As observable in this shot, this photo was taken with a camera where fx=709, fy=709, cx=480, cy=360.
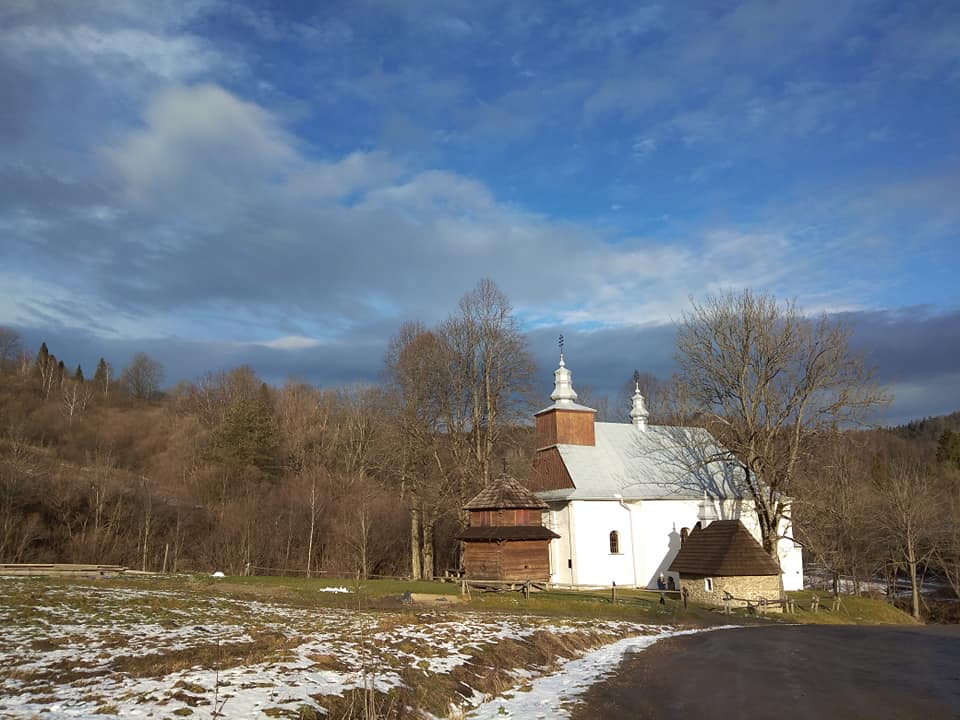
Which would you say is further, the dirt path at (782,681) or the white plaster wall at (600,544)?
the white plaster wall at (600,544)

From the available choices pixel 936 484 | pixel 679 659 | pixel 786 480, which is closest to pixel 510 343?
pixel 786 480

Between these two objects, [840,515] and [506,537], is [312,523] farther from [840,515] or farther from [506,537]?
[840,515]

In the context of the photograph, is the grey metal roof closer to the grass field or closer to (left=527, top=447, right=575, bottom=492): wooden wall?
(left=527, top=447, right=575, bottom=492): wooden wall

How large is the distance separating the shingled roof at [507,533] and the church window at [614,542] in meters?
6.61

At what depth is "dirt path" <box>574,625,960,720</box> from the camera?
419 inches

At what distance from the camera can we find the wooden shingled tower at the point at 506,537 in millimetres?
32312

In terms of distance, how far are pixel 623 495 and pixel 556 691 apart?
2801cm

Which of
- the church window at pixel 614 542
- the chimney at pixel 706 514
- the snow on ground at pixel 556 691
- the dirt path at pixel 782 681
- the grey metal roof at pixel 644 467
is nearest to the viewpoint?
the snow on ground at pixel 556 691

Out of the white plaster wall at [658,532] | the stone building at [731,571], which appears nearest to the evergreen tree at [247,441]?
the white plaster wall at [658,532]

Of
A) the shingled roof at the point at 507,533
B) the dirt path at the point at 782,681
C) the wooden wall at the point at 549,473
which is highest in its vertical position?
the wooden wall at the point at 549,473

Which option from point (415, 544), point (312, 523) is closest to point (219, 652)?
point (415, 544)

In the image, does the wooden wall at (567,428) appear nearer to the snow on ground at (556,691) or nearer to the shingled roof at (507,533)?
the shingled roof at (507,533)

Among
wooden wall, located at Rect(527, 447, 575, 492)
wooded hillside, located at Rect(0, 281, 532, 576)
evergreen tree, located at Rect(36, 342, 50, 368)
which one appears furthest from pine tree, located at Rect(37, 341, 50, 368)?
wooden wall, located at Rect(527, 447, 575, 492)

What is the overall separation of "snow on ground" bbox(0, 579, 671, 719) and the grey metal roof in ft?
62.1
